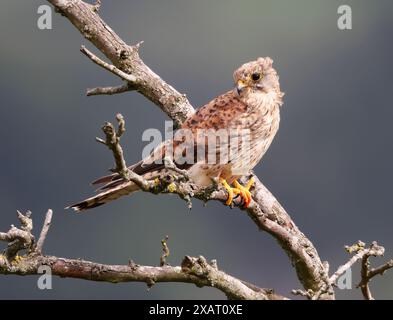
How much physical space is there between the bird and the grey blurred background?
16665mm

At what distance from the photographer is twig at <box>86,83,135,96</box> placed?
5.35 metres

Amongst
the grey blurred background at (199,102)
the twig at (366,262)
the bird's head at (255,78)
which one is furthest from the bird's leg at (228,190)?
the grey blurred background at (199,102)

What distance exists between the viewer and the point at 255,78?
5.54 meters

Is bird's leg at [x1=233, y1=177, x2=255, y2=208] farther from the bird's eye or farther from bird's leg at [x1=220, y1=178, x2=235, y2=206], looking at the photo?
the bird's eye

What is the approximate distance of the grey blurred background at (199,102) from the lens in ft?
90.0

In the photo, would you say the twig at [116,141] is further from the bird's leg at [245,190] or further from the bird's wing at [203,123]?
the bird's wing at [203,123]

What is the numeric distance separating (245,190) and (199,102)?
62.2 ft

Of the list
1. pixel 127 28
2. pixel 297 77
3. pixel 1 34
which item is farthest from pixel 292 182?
pixel 1 34

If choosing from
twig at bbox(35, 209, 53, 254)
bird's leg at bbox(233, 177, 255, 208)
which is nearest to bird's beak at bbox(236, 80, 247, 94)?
bird's leg at bbox(233, 177, 255, 208)

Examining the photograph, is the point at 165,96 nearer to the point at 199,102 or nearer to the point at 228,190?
the point at 228,190

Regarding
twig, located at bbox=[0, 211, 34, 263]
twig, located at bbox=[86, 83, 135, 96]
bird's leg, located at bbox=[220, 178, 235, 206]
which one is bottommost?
twig, located at bbox=[0, 211, 34, 263]
